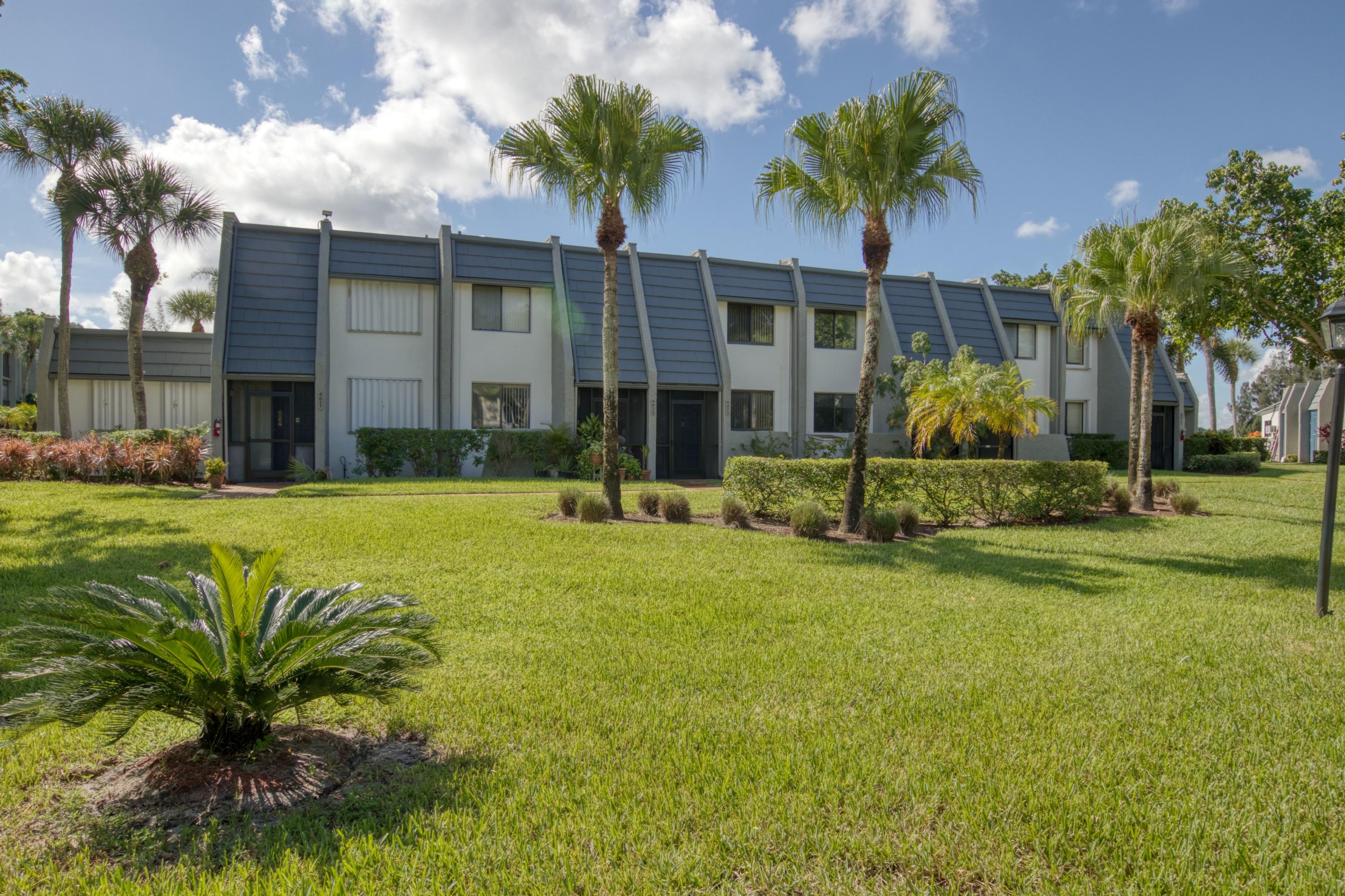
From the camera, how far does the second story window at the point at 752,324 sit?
25031 mm

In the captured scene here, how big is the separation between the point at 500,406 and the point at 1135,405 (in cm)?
1707

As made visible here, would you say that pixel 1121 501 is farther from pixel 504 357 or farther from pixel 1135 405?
pixel 504 357

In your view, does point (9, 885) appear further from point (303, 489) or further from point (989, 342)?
point (989, 342)

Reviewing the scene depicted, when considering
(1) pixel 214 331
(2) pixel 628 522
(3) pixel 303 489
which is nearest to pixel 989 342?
(2) pixel 628 522

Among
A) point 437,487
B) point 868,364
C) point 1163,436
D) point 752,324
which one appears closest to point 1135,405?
point 868,364

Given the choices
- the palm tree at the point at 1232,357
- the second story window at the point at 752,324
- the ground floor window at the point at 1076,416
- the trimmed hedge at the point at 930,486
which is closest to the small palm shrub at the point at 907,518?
the trimmed hedge at the point at 930,486

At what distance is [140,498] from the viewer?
13.8 meters

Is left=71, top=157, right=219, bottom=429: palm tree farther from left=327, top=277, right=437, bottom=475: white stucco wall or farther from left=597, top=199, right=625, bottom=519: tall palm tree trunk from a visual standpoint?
left=597, top=199, right=625, bottom=519: tall palm tree trunk

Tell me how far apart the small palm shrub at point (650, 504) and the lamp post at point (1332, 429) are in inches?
334

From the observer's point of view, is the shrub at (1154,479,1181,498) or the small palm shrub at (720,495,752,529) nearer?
the small palm shrub at (720,495,752,529)

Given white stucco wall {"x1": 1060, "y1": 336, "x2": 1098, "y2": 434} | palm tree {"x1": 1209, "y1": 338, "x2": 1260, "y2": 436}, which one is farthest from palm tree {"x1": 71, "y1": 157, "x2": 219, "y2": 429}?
palm tree {"x1": 1209, "y1": 338, "x2": 1260, "y2": 436}

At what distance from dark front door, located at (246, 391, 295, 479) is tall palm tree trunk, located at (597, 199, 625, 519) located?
12.7 meters

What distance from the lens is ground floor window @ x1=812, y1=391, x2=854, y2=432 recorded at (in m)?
25.8

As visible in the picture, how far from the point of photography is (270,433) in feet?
68.9
